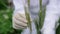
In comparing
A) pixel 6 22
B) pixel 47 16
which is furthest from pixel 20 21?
pixel 6 22

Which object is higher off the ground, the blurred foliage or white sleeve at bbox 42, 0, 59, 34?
white sleeve at bbox 42, 0, 59, 34

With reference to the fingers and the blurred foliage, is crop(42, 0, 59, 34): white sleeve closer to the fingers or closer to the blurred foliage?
the fingers

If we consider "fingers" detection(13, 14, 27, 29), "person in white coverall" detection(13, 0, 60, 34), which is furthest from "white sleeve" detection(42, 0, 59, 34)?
"fingers" detection(13, 14, 27, 29)

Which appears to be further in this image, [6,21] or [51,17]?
[6,21]

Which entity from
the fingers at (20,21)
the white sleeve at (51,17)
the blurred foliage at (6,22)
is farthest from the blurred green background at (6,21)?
the white sleeve at (51,17)

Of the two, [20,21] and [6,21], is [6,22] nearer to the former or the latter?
[6,21]

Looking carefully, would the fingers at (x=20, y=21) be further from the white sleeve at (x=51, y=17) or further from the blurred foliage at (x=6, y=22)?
the blurred foliage at (x=6, y=22)

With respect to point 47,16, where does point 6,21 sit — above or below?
below

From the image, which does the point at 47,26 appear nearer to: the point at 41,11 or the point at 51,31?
the point at 51,31
